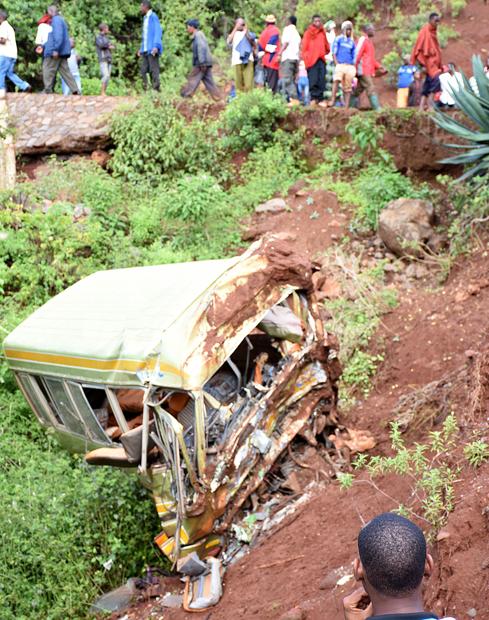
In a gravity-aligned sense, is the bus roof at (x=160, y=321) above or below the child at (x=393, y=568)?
below

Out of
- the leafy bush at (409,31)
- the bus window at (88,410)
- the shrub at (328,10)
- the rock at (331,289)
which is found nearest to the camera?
the bus window at (88,410)

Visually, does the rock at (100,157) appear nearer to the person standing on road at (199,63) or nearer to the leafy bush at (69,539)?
the person standing on road at (199,63)

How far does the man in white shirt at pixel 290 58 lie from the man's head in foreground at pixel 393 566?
41.5ft

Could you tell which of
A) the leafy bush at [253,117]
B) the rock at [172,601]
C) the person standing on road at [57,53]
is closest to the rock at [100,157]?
the person standing on road at [57,53]

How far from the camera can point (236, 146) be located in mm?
15008

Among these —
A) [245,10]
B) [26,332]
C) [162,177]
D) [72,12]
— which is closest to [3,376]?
[26,332]

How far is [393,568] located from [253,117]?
12463 millimetres

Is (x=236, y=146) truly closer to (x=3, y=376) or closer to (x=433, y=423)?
(x=3, y=376)

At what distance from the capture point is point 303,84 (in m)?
16.1

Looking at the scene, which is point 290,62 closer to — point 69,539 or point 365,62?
point 365,62

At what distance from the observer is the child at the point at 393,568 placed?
2961 mm

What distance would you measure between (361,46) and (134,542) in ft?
34.6

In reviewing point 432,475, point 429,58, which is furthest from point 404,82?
point 432,475

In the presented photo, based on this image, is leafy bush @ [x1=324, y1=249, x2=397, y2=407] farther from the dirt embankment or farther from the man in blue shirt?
the man in blue shirt
